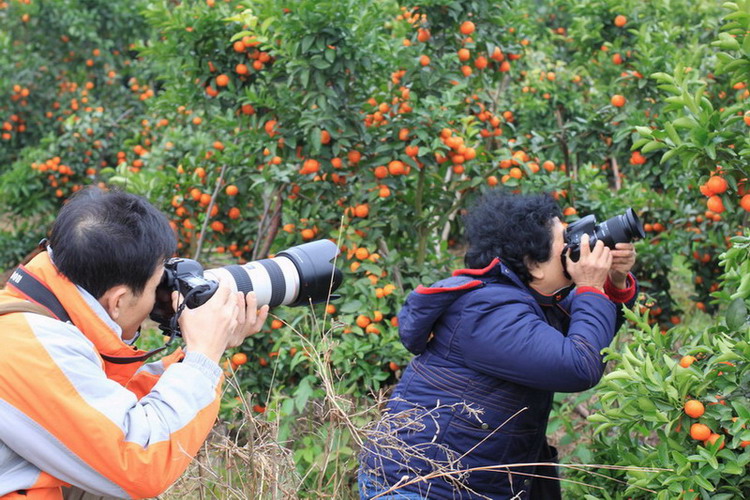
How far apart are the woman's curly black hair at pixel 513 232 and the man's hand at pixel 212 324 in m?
0.83

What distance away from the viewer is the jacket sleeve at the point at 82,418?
1.37 metres

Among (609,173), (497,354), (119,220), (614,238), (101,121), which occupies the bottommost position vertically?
(609,173)

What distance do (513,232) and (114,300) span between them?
3.72 feet

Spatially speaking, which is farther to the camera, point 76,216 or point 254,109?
point 254,109

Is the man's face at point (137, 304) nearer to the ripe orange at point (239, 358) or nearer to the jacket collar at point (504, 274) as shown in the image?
the jacket collar at point (504, 274)

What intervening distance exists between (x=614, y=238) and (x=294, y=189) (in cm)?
176

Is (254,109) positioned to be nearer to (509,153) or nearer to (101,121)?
(509,153)

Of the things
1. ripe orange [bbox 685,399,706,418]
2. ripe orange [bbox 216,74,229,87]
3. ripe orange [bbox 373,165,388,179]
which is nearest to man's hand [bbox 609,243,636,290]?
ripe orange [bbox 685,399,706,418]

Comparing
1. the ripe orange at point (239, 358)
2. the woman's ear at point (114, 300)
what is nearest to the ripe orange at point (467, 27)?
the ripe orange at point (239, 358)

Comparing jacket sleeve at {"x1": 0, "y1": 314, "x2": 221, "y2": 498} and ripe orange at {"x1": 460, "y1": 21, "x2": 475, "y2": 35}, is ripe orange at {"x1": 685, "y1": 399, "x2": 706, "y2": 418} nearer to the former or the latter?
jacket sleeve at {"x1": 0, "y1": 314, "x2": 221, "y2": 498}

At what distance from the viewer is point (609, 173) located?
24.6 ft

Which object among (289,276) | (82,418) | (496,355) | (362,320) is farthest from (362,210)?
(82,418)

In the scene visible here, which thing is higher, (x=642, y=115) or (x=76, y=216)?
(x=76, y=216)

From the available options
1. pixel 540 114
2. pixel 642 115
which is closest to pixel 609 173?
pixel 540 114
